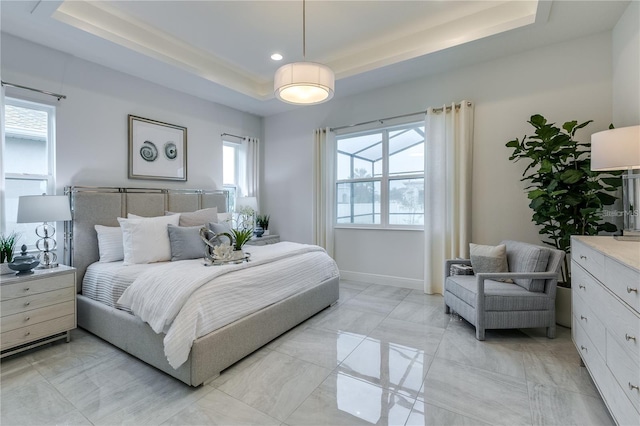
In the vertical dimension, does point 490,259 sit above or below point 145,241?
below

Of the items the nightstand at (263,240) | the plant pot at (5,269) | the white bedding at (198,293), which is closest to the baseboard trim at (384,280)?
the nightstand at (263,240)

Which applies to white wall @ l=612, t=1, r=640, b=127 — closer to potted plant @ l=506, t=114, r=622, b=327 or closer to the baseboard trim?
potted plant @ l=506, t=114, r=622, b=327

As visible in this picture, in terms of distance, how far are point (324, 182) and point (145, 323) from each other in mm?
3342

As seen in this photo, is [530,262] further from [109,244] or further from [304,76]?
[109,244]

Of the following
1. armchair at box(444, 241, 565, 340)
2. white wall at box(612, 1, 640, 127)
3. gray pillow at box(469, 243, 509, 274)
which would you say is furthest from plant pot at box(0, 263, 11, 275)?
white wall at box(612, 1, 640, 127)

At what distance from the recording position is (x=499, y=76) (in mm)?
3619

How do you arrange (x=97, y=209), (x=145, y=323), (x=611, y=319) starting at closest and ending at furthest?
(x=611, y=319), (x=145, y=323), (x=97, y=209)

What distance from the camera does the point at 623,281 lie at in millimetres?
1442

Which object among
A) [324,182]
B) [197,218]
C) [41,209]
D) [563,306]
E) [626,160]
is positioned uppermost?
[324,182]

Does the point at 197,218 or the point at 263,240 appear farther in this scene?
the point at 263,240

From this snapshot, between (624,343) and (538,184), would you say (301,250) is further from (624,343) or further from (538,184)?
(538,184)

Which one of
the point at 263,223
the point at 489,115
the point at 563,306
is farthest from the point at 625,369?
the point at 263,223

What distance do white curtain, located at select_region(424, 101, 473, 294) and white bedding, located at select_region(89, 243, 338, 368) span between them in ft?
6.77

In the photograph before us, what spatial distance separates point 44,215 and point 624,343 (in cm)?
420
